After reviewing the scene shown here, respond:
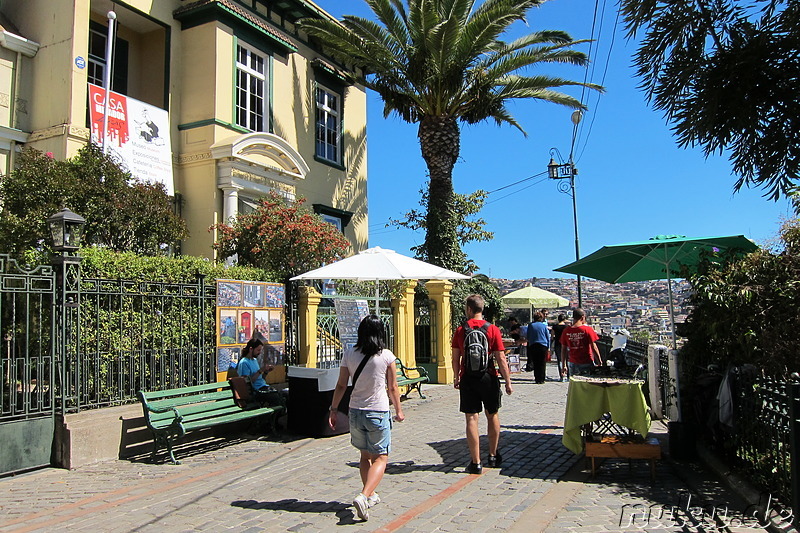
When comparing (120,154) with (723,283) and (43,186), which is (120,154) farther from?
(723,283)

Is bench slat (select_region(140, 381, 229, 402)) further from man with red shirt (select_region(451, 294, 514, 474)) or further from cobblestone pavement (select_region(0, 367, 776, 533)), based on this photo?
man with red shirt (select_region(451, 294, 514, 474))

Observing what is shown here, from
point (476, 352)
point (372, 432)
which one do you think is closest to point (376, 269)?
point (476, 352)

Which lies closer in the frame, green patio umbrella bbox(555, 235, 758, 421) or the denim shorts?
the denim shorts

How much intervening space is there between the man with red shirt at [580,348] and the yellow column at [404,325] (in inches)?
172

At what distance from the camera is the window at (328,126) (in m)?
18.7

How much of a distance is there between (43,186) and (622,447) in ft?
32.2

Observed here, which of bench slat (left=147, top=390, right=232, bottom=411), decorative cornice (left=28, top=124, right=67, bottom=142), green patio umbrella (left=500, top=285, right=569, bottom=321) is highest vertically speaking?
decorative cornice (left=28, top=124, right=67, bottom=142)

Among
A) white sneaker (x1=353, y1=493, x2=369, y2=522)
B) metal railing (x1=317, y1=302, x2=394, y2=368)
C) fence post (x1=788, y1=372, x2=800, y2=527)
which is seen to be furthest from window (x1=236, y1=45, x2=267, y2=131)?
fence post (x1=788, y1=372, x2=800, y2=527)

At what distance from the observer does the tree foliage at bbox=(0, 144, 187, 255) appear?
33.0 ft

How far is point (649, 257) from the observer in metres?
7.84

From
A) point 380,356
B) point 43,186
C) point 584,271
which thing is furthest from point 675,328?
point 43,186

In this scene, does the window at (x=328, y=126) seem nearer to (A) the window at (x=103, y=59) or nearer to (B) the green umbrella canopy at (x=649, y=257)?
(A) the window at (x=103, y=59)

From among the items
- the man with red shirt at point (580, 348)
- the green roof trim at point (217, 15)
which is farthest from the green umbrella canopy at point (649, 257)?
the green roof trim at point (217, 15)

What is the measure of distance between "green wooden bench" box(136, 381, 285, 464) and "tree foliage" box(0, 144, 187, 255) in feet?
→ 12.8
